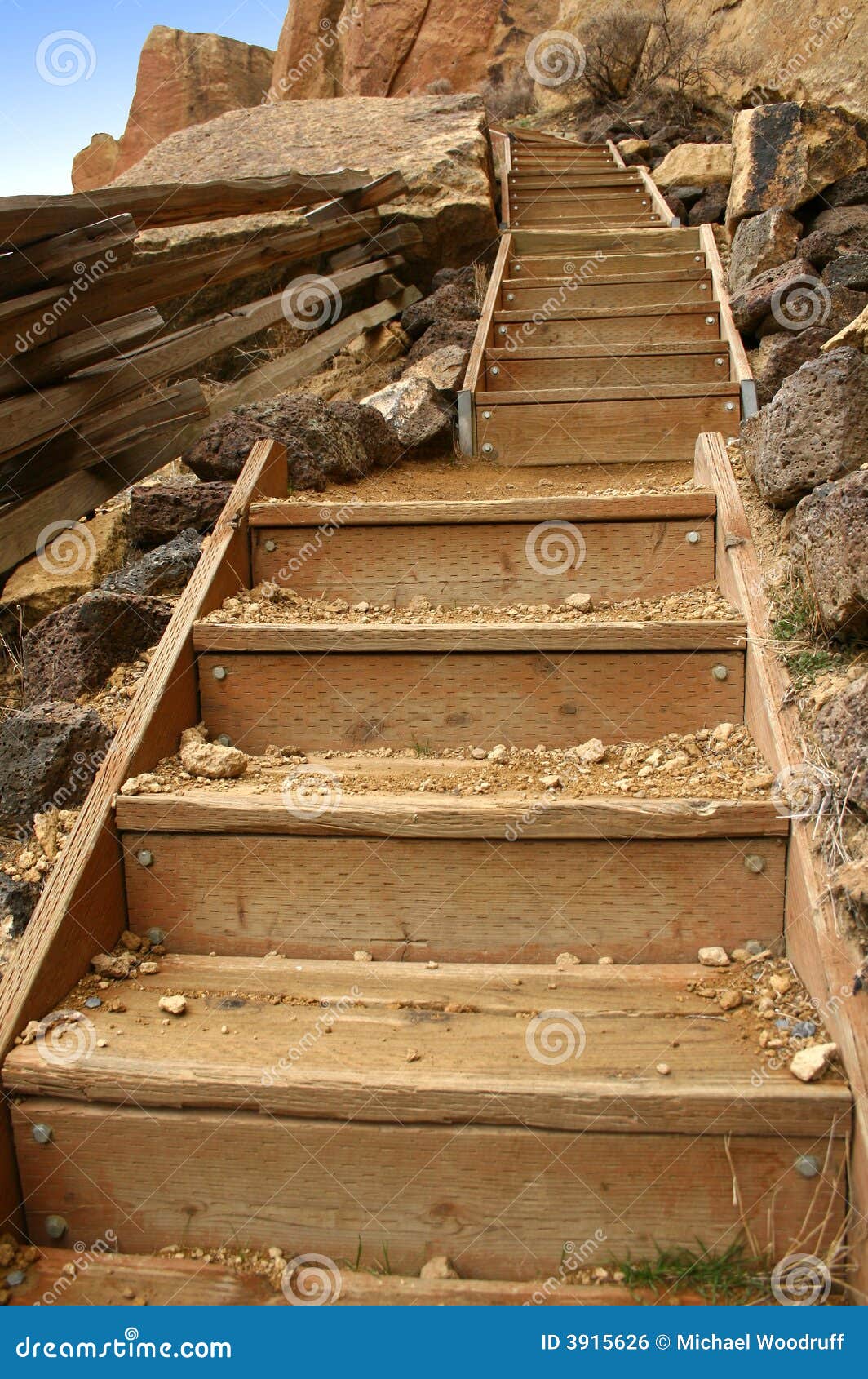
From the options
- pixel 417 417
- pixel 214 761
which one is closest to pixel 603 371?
pixel 417 417

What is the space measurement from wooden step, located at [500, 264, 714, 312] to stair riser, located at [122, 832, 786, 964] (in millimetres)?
3918

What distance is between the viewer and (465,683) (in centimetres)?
209

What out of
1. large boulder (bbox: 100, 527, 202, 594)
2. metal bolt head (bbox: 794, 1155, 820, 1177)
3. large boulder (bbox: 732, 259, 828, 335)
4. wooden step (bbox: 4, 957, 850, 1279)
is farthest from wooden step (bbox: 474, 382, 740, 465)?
metal bolt head (bbox: 794, 1155, 820, 1177)

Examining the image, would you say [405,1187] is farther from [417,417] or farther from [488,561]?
[417,417]

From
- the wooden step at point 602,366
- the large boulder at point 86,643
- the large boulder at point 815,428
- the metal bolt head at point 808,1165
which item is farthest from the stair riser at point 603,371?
the metal bolt head at point 808,1165

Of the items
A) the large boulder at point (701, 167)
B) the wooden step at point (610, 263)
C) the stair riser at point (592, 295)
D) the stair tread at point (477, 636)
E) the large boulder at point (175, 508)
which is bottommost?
the stair tread at point (477, 636)

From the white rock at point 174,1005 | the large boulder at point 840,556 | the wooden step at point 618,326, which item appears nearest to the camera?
the white rock at point 174,1005

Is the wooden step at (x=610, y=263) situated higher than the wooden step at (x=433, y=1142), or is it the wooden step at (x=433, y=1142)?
the wooden step at (x=610, y=263)

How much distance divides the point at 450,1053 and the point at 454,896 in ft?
1.10

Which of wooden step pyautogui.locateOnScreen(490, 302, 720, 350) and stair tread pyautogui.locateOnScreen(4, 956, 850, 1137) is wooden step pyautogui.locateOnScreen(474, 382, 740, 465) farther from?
stair tread pyautogui.locateOnScreen(4, 956, 850, 1137)

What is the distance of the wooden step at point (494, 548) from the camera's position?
7.91 feet

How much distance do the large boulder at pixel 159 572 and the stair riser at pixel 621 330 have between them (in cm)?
237

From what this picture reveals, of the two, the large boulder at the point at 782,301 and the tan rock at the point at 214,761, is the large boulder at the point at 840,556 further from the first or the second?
the large boulder at the point at 782,301

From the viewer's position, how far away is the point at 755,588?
2094mm
